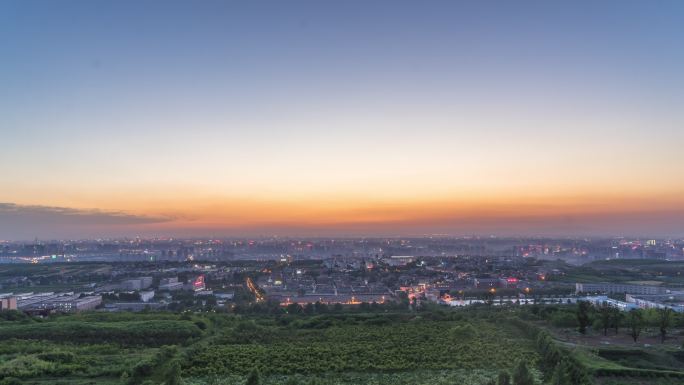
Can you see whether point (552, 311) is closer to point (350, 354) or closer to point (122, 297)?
point (350, 354)

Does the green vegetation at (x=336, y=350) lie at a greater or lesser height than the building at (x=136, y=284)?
greater

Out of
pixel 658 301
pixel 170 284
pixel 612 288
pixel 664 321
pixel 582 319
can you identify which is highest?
pixel 664 321

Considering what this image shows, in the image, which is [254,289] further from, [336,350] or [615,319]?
[615,319]

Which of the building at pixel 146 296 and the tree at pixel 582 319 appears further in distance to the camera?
the building at pixel 146 296

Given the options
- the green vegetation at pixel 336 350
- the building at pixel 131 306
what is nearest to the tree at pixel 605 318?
the green vegetation at pixel 336 350

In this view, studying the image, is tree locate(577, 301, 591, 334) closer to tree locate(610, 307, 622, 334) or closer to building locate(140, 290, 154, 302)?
tree locate(610, 307, 622, 334)

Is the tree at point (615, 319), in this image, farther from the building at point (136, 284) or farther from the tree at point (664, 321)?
the building at point (136, 284)

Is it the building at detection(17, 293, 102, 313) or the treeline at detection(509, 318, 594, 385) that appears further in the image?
the building at detection(17, 293, 102, 313)

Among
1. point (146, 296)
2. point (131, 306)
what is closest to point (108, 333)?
point (131, 306)

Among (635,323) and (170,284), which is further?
(170,284)

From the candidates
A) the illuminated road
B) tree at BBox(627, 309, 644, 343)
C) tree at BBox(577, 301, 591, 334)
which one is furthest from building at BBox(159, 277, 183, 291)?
tree at BBox(627, 309, 644, 343)

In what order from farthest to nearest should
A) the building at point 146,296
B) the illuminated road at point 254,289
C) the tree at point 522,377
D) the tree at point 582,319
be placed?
the illuminated road at point 254,289 < the building at point 146,296 < the tree at point 582,319 < the tree at point 522,377
